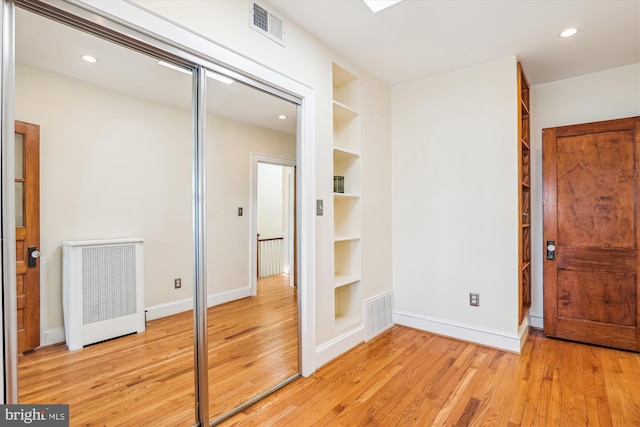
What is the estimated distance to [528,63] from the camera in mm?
3119

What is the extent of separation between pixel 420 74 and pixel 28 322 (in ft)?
11.9

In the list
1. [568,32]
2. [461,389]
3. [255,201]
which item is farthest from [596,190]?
[255,201]

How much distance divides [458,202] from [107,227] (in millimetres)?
3010

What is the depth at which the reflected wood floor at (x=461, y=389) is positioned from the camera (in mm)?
2006

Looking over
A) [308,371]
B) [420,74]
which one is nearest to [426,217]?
[420,74]

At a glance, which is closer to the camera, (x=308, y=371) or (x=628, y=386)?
(x=628, y=386)

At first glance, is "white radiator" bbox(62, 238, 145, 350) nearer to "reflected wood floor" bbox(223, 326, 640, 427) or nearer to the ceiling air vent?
"reflected wood floor" bbox(223, 326, 640, 427)

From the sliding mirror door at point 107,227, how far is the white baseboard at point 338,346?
1.08 m

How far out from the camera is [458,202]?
10.9ft

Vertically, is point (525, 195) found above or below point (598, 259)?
above

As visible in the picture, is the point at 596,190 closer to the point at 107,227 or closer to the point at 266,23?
A: the point at 266,23

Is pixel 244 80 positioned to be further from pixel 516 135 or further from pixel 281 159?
pixel 516 135

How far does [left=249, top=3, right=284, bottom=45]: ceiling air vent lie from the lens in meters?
2.13

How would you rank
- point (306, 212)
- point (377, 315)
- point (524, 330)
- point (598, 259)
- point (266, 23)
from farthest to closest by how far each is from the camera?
point (377, 315) < point (524, 330) < point (598, 259) < point (306, 212) < point (266, 23)
